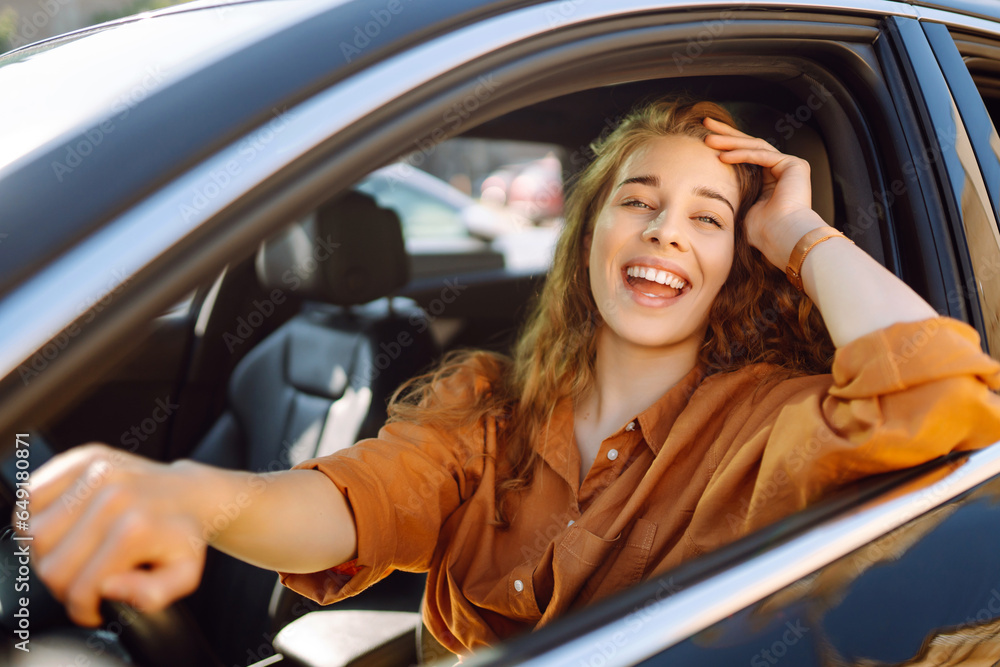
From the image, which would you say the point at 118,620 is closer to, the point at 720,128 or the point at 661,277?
the point at 661,277

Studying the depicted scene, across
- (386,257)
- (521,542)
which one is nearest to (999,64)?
(521,542)

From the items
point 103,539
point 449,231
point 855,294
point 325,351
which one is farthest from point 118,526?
point 449,231

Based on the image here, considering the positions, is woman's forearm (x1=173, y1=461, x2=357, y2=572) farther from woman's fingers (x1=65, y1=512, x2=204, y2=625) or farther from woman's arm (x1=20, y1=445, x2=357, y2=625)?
woman's fingers (x1=65, y1=512, x2=204, y2=625)

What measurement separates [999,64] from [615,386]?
3.21ft

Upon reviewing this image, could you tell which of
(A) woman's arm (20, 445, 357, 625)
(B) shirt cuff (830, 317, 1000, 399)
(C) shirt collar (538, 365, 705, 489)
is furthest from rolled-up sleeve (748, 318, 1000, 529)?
(A) woman's arm (20, 445, 357, 625)

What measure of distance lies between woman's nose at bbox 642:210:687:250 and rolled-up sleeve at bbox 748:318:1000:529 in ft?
1.33

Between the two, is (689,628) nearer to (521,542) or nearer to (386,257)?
(521,542)

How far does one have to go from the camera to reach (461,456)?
1.53 metres

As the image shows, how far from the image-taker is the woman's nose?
4.62 ft

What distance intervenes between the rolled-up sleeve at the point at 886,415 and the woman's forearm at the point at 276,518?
66 centimetres

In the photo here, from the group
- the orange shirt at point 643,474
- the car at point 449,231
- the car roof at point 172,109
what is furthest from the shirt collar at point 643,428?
the car at point 449,231

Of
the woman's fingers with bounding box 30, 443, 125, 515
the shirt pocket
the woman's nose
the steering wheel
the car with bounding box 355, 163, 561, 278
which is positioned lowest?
the steering wheel

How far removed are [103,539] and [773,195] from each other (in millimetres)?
1183

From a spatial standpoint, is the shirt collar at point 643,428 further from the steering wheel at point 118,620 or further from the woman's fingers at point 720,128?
the steering wheel at point 118,620
